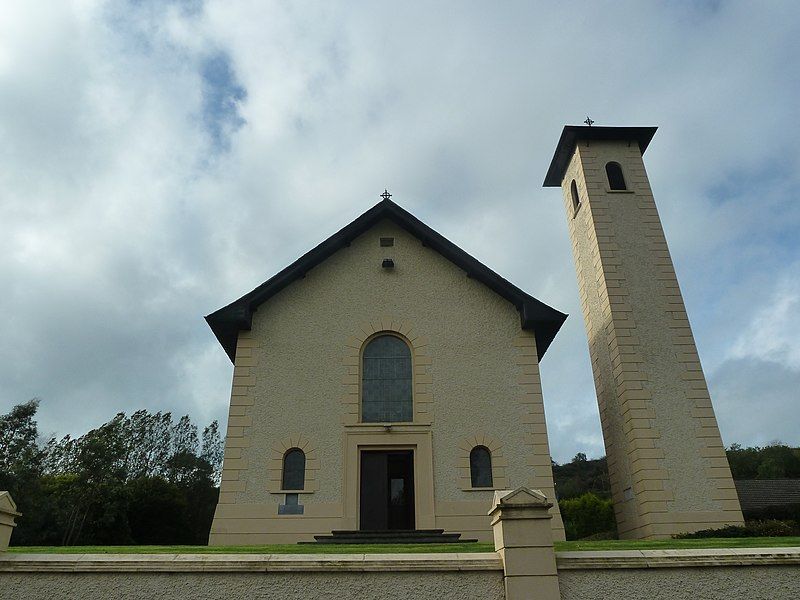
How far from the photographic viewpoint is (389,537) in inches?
511

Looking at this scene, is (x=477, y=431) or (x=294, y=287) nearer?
(x=477, y=431)

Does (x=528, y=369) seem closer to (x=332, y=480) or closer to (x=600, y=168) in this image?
(x=332, y=480)

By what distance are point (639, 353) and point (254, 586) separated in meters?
12.5

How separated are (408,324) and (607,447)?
23.4 feet

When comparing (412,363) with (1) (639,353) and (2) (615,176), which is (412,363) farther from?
(2) (615,176)

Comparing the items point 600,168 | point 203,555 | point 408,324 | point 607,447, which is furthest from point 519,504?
point 600,168

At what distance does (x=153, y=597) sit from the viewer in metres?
7.45

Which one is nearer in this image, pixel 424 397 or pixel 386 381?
pixel 424 397

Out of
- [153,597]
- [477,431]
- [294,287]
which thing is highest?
[294,287]

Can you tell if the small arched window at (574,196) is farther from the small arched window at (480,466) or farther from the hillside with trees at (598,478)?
the hillside with trees at (598,478)

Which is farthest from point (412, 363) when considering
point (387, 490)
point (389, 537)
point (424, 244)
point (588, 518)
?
point (588, 518)

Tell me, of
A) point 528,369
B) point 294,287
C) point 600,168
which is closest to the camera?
point 528,369

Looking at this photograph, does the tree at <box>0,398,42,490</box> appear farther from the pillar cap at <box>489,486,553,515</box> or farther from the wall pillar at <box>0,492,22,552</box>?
the pillar cap at <box>489,486,553,515</box>

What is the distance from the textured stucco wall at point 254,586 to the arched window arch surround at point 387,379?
7.71 m
